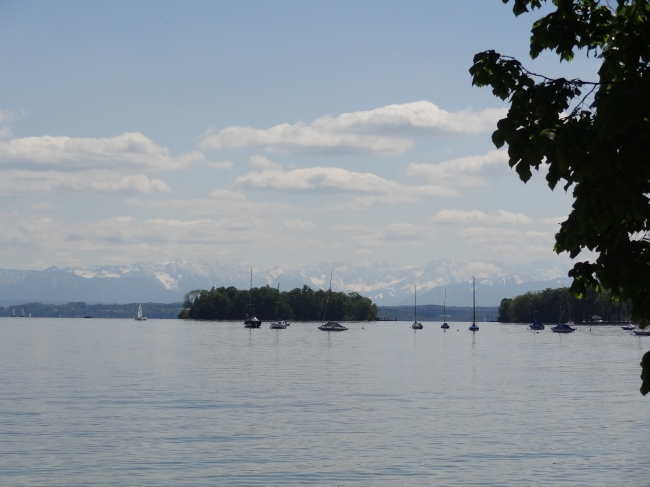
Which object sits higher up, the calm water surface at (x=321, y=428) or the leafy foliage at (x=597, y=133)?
the leafy foliage at (x=597, y=133)

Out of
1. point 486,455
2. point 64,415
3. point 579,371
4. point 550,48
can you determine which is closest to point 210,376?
point 64,415

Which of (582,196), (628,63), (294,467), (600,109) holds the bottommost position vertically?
(294,467)

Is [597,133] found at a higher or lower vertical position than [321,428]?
higher

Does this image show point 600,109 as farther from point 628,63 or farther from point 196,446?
point 196,446

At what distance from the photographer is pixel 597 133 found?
12039 mm

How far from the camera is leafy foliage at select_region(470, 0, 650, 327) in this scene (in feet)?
39.0

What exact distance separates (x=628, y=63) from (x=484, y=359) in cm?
8608

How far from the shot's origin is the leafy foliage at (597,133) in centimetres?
1188

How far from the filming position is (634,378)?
66.4m

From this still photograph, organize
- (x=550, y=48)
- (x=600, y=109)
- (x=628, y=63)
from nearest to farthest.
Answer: (x=600, y=109)
(x=628, y=63)
(x=550, y=48)

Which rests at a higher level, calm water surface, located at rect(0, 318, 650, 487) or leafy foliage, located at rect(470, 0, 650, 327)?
leafy foliage, located at rect(470, 0, 650, 327)

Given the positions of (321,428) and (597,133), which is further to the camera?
(321,428)

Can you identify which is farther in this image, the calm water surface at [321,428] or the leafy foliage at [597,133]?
the calm water surface at [321,428]

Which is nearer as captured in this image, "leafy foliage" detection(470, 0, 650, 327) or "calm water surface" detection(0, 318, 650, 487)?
"leafy foliage" detection(470, 0, 650, 327)
